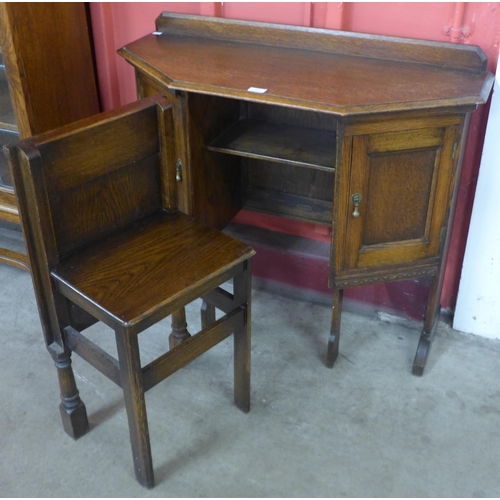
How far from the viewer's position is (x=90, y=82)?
278 centimetres

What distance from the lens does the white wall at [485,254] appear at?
228 cm

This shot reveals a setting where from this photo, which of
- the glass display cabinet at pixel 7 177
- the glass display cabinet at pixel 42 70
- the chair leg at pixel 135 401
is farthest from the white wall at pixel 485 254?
the glass display cabinet at pixel 7 177

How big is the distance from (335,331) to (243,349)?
0.42 meters

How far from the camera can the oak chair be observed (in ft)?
5.83

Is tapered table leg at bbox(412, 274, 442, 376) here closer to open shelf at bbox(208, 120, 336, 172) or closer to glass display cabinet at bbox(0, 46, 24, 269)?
open shelf at bbox(208, 120, 336, 172)

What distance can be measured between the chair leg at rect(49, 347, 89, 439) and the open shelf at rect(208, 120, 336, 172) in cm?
86

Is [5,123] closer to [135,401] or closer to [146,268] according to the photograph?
[146,268]

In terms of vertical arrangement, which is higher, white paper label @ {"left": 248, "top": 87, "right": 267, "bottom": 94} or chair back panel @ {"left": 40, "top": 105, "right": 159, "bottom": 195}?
white paper label @ {"left": 248, "top": 87, "right": 267, "bottom": 94}

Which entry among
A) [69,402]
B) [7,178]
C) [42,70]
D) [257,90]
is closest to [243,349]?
[69,402]

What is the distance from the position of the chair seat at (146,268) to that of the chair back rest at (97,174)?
0.06 meters

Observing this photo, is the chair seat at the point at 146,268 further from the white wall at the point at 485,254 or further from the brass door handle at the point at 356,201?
the white wall at the point at 485,254

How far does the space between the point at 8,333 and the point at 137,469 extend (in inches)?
38.8

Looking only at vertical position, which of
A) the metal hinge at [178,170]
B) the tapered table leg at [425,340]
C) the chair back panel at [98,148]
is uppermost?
the chair back panel at [98,148]

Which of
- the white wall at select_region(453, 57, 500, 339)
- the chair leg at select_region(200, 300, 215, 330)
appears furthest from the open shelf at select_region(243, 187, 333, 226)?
the white wall at select_region(453, 57, 500, 339)
